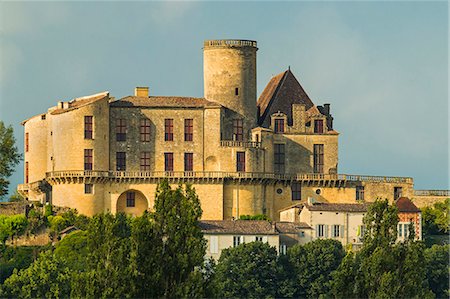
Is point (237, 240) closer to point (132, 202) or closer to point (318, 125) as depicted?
point (132, 202)

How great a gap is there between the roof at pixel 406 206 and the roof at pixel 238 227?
7182 millimetres

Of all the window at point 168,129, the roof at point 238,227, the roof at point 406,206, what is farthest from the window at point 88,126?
the roof at point 406,206

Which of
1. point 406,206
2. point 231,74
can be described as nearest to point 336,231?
point 406,206

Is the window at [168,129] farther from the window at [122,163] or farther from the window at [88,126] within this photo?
the window at [88,126]

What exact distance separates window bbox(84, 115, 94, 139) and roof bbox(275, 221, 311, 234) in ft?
33.8

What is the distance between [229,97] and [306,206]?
282 inches

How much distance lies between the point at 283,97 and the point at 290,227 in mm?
9111

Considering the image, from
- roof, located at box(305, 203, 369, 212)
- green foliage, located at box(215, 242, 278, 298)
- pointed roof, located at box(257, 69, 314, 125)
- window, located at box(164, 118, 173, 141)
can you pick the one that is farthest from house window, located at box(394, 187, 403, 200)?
window, located at box(164, 118, 173, 141)

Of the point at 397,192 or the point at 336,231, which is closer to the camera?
the point at 336,231

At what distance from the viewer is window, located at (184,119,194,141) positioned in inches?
3831

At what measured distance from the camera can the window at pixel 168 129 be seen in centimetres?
9725

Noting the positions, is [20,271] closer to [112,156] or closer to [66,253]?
[66,253]

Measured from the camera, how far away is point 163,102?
97875 millimetres

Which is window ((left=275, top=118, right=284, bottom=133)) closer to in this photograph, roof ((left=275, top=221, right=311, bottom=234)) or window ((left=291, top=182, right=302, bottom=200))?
window ((left=291, top=182, right=302, bottom=200))
